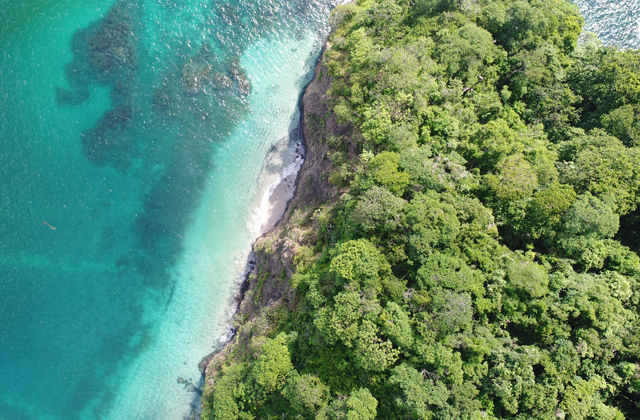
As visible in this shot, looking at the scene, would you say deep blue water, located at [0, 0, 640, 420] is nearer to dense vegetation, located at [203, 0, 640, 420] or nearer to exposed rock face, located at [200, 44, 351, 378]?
exposed rock face, located at [200, 44, 351, 378]

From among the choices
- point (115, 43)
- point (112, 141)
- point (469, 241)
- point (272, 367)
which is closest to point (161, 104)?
point (112, 141)

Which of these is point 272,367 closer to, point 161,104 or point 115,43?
point 161,104

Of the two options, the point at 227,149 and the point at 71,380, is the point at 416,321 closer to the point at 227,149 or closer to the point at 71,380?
the point at 227,149

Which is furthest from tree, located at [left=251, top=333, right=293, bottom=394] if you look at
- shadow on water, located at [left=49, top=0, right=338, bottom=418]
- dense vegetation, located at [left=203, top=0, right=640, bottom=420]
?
shadow on water, located at [left=49, top=0, right=338, bottom=418]

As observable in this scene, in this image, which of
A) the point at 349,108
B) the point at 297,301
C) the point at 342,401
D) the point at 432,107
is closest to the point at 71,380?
the point at 297,301

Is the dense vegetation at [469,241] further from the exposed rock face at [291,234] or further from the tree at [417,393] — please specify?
the exposed rock face at [291,234]

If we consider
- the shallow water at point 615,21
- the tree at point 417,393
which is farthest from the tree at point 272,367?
the shallow water at point 615,21
